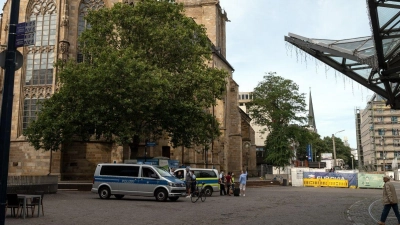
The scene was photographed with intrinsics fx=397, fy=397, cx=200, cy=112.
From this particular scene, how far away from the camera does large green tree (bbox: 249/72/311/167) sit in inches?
2084

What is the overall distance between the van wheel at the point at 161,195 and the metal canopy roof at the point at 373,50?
982cm

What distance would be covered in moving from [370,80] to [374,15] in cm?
549

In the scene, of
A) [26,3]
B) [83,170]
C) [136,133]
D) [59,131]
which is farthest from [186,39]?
[26,3]

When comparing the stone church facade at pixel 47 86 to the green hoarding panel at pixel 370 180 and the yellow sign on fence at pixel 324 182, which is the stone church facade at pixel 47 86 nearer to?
the yellow sign on fence at pixel 324 182

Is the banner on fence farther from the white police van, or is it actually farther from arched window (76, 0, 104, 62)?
arched window (76, 0, 104, 62)

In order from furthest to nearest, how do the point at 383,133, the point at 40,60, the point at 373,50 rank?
1. the point at 383,133
2. the point at 40,60
3. the point at 373,50

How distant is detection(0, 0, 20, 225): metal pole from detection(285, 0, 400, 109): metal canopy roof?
7147 millimetres

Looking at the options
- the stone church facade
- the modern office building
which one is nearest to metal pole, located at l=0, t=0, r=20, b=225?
the stone church facade

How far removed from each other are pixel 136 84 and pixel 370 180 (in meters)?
27.7

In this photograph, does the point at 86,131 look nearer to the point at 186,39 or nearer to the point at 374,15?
the point at 186,39

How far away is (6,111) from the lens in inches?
294

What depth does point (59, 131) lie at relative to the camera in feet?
82.0

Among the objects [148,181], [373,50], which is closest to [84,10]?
[148,181]

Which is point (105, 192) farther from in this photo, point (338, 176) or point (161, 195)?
point (338, 176)
